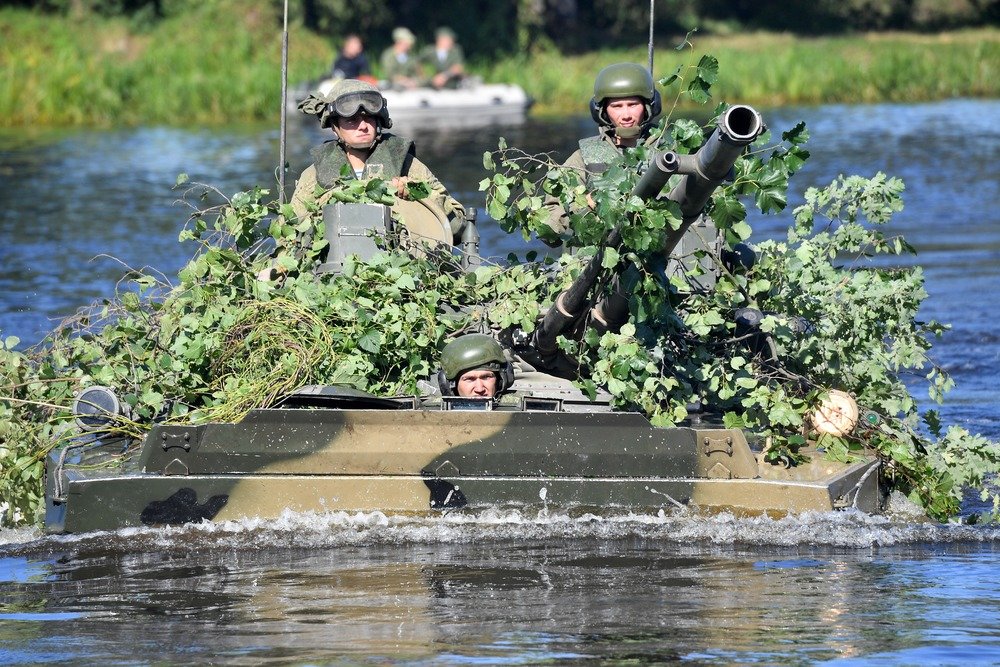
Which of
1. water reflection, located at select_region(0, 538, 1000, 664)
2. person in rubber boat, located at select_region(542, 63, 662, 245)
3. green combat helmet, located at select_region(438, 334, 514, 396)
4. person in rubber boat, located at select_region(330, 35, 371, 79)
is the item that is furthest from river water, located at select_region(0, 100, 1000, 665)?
person in rubber boat, located at select_region(330, 35, 371, 79)

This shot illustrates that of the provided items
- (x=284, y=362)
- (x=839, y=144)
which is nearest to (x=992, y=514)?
(x=284, y=362)

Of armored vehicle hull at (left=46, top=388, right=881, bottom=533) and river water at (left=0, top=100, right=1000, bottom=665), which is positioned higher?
armored vehicle hull at (left=46, top=388, right=881, bottom=533)

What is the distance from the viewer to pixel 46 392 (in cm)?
1020

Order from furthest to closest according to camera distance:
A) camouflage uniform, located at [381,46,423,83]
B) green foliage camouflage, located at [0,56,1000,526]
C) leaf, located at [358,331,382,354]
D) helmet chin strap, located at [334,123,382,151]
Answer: camouflage uniform, located at [381,46,423,83] < helmet chin strap, located at [334,123,382,151] < leaf, located at [358,331,382,354] < green foliage camouflage, located at [0,56,1000,526]

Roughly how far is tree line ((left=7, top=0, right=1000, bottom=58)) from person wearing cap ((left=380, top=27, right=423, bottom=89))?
484 cm

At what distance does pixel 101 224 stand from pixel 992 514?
1563 cm

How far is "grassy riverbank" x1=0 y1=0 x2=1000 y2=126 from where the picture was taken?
36625mm

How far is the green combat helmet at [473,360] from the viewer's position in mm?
9172

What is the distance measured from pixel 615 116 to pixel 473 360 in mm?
2558

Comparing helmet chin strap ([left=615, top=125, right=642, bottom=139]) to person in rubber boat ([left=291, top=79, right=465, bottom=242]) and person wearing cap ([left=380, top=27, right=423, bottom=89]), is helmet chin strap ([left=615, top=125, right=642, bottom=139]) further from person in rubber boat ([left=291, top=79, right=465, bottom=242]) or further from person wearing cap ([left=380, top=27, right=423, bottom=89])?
person wearing cap ([left=380, top=27, right=423, bottom=89])

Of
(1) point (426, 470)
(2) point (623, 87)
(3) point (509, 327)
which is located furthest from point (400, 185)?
(1) point (426, 470)

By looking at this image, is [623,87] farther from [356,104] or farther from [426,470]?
[426,470]

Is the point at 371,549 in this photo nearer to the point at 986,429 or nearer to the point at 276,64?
the point at 986,429

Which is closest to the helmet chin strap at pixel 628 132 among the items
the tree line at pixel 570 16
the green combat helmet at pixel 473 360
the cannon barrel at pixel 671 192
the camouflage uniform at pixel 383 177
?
the camouflage uniform at pixel 383 177
